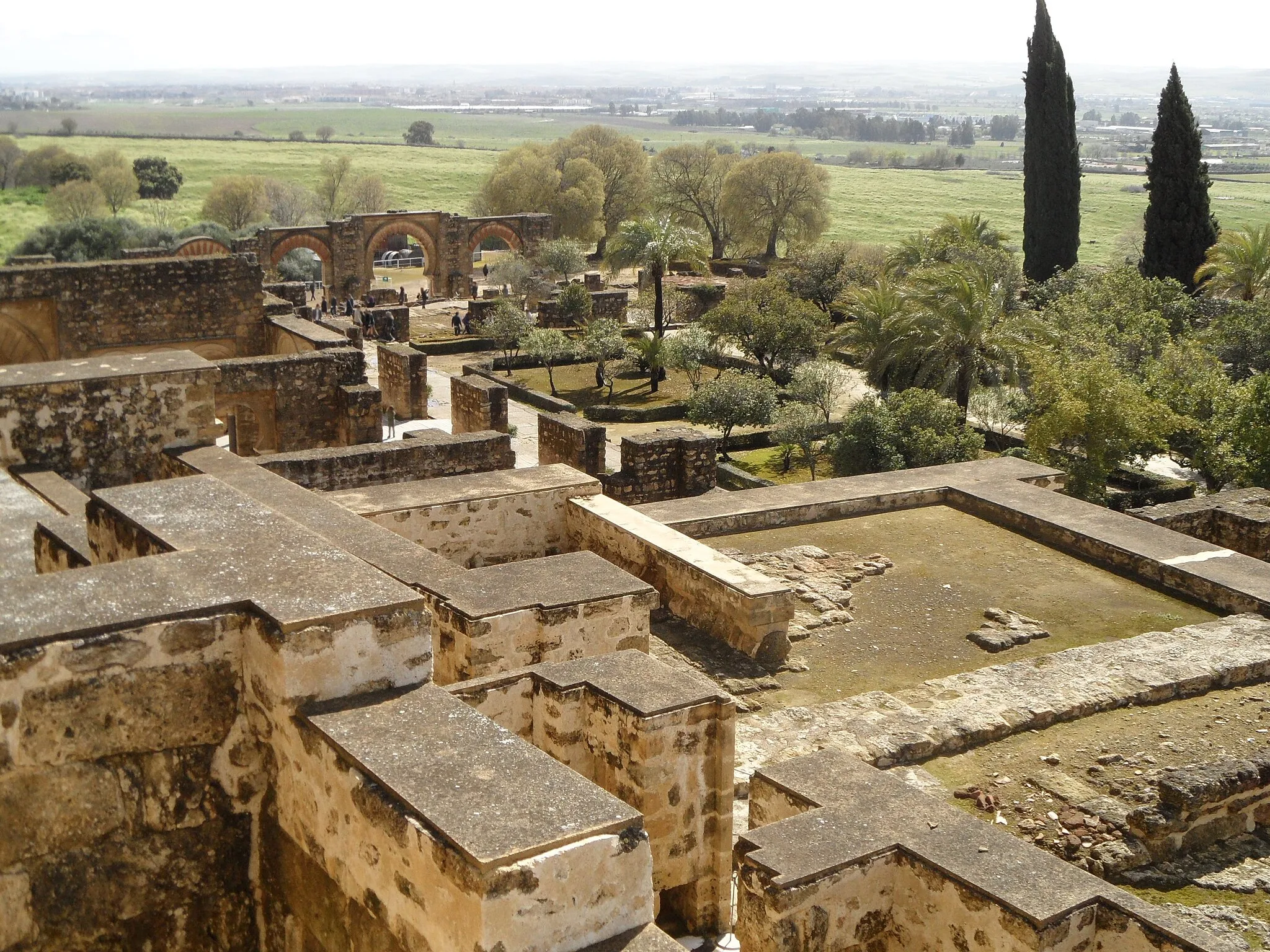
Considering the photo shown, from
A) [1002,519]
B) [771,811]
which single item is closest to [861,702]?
[771,811]

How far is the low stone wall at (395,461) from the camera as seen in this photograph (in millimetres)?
11977

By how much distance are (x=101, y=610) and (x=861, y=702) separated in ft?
18.4

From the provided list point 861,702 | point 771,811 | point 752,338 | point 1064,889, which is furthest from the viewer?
point 752,338

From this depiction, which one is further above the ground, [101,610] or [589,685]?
[101,610]

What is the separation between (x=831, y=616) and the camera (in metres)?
10.4

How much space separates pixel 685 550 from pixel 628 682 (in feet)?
11.7

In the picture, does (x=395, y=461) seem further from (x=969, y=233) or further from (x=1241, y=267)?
(x=969, y=233)

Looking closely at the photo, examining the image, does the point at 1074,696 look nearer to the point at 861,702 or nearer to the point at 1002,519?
the point at 861,702

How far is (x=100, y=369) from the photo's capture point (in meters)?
7.77

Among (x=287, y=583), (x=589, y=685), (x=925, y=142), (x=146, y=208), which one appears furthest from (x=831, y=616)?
(x=925, y=142)

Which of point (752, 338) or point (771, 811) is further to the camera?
point (752, 338)

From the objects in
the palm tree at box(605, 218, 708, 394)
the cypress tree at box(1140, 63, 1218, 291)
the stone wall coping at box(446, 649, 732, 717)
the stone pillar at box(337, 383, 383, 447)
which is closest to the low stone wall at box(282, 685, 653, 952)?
the stone wall coping at box(446, 649, 732, 717)

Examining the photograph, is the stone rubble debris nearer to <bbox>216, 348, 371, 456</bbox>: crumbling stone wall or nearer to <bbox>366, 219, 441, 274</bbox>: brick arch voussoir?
<bbox>216, 348, 371, 456</bbox>: crumbling stone wall

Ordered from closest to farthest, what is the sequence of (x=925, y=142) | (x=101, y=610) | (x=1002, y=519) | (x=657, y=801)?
1. (x=101, y=610)
2. (x=657, y=801)
3. (x=1002, y=519)
4. (x=925, y=142)
